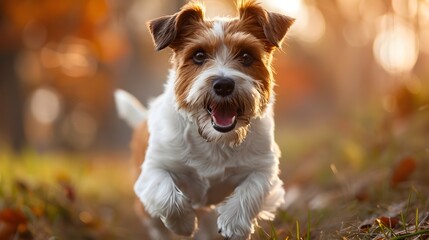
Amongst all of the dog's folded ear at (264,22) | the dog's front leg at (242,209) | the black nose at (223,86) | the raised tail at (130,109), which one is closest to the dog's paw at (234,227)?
the dog's front leg at (242,209)

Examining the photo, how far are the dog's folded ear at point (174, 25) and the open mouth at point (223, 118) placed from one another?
0.66 meters

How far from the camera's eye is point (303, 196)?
8.41m

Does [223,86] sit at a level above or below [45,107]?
above

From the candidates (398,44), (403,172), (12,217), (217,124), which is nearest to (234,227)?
(217,124)

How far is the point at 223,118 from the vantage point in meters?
4.78

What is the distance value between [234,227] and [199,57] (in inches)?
49.5

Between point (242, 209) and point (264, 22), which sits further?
point (264, 22)

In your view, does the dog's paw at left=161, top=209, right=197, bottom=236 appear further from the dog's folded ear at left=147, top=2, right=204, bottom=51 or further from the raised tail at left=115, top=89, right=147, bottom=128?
the raised tail at left=115, top=89, right=147, bottom=128

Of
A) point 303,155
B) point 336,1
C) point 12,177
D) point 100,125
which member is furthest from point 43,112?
point 12,177

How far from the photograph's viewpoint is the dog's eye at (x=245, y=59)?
4.94 meters

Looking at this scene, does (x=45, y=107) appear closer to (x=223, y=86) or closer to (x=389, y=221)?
(x=223, y=86)

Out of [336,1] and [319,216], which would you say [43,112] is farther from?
[319,216]

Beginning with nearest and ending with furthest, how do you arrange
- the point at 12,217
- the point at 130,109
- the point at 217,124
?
1. the point at 217,124
2. the point at 12,217
3. the point at 130,109

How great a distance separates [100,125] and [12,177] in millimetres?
21874
